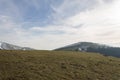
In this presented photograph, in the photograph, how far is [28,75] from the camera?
105ft

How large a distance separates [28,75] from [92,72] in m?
9.97

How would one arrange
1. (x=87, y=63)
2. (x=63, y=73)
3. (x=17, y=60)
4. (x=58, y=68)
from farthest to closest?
(x=87, y=63)
(x=17, y=60)
(x=58, y=68)
(x=63, y=73)

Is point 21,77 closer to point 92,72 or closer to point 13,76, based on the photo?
point 13,76

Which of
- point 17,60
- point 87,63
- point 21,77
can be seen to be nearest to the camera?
point 21,77

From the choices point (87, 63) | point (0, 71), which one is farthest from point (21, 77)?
point (87, 63)

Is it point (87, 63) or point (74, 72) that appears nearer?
point (74, 72)

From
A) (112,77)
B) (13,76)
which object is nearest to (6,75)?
(13,76)

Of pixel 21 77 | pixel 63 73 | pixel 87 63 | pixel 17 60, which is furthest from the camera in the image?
pixel 87 63

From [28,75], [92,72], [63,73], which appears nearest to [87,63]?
[92,72]

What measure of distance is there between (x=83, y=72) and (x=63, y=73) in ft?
10.7

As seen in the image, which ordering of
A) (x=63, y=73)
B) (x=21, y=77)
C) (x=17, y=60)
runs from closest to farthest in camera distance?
1. (x=21, y=77)
2. (x=63, y=73)
3. (x=17, y=60)

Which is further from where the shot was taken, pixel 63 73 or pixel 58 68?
pixel 58 68

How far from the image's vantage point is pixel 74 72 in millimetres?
35969

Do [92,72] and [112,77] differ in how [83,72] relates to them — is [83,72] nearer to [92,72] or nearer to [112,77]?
[92,72]
